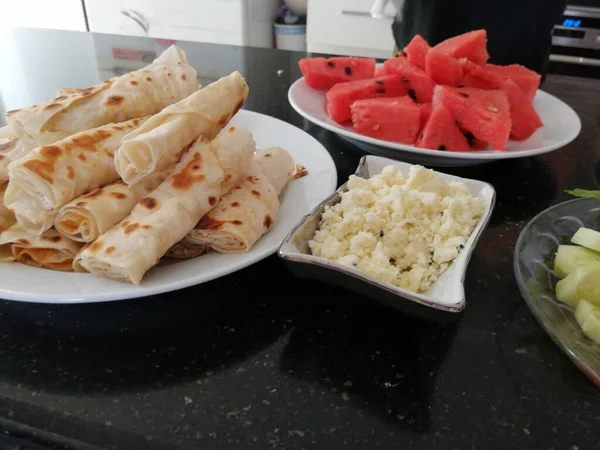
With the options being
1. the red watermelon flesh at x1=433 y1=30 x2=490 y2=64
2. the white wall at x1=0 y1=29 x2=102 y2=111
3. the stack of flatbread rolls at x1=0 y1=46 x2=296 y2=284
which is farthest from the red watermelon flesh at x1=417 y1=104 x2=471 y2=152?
the white wall at x1=0 y1=29 x2=102 y2=111

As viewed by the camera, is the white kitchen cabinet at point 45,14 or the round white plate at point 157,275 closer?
the round white plate at point 157,275

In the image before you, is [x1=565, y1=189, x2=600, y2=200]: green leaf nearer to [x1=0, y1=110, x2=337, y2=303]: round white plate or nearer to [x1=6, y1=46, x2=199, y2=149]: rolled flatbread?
[x1=0, y1=110, x2=337, y2=303]: round white plate

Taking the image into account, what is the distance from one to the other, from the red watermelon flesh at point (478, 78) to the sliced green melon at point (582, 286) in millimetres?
630

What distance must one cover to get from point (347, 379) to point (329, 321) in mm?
99

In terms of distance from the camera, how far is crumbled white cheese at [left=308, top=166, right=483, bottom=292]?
642 mm

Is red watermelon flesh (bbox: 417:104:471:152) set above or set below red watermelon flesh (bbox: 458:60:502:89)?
below

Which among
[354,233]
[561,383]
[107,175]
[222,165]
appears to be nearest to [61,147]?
[107,175]

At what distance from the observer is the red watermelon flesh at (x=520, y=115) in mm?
1111

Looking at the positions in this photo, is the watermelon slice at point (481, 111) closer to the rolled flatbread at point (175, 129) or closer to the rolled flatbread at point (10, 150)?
the rolled flatbread at point (175, 129)

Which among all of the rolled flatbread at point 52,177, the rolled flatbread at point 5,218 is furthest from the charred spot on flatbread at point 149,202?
the rolled flatbread at point 5,218

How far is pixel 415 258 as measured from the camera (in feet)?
2.17

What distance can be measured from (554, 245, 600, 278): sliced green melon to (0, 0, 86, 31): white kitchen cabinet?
3.75m

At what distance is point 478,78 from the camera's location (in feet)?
3.86

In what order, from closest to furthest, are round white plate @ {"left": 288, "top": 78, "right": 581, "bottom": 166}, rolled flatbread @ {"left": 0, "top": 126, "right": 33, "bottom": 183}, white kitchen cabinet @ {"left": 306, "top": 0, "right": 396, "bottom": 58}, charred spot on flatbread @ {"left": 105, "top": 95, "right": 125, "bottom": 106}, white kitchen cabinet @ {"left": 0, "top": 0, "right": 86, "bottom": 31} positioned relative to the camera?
rolled flatbread @ {"left": 0, "top": 126, "right": 33, "bottom": 183} < charred spot on flatbread @ {"left": 105, "top": 95, "right": 125, "bottom": 106} < round white plate @ {"left": 288, "top": 78, "right": 581, "bottom": 166} < white kitchen cabinet @ {"left": 306, "top": 0, "right": 396, "bottom": 58} < white kitchen cabinet @ {"left": 0, "top": 0, "right": 86, "bottom": 31}
